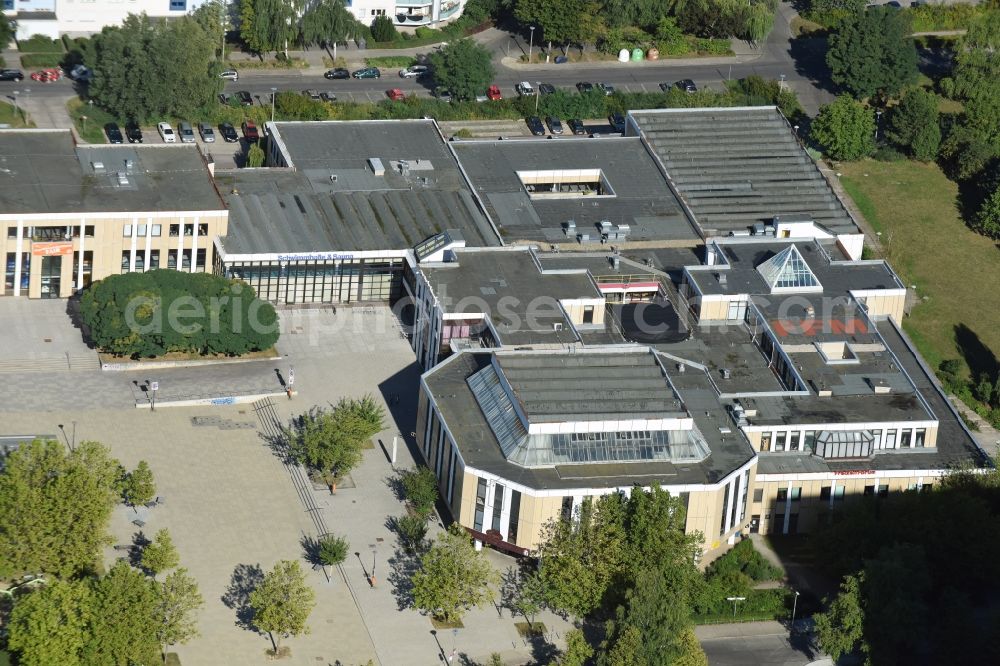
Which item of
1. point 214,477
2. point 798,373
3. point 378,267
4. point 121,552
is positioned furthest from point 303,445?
point 798,373

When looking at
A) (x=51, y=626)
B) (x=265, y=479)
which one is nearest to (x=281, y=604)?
(x=51, y=626)

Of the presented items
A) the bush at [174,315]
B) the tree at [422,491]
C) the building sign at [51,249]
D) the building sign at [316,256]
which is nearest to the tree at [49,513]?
the tree at [422,491]

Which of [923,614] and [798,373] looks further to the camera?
[798,373]

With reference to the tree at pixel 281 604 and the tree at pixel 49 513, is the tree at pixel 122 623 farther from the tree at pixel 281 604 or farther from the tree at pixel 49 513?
the tree at pixel 281 604

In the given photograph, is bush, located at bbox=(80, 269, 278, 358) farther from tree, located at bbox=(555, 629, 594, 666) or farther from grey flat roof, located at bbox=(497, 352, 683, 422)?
tree, located at bbox=(555, 629, 594, 666)

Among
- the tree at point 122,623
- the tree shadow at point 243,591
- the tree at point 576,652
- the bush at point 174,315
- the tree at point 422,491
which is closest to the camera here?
the tree at point 122,623

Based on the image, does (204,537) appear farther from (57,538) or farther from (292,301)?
(292,301)
